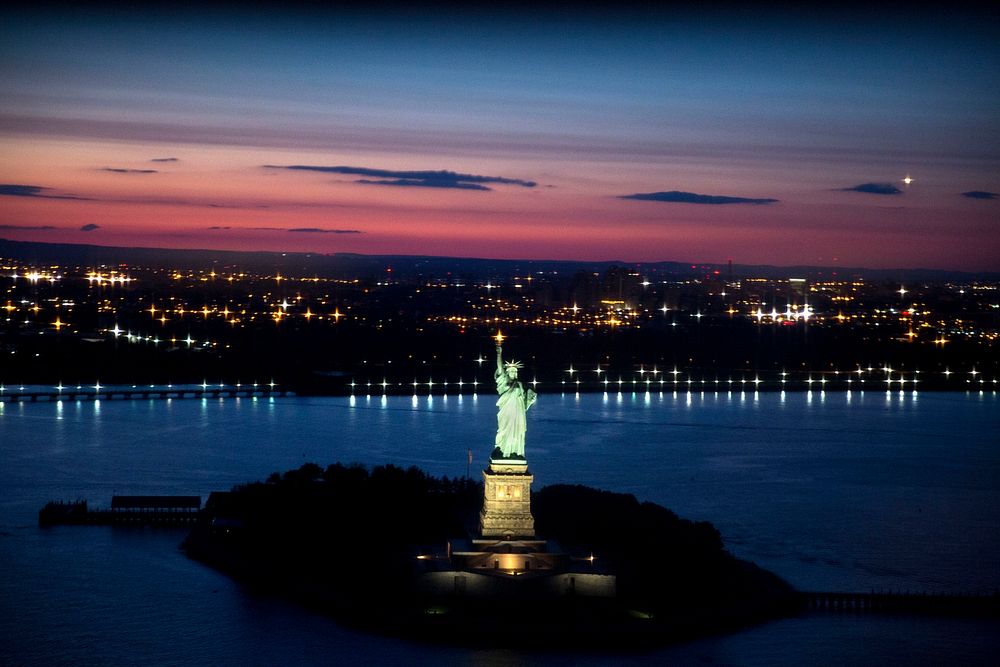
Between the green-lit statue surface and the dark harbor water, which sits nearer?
the dark harbor water

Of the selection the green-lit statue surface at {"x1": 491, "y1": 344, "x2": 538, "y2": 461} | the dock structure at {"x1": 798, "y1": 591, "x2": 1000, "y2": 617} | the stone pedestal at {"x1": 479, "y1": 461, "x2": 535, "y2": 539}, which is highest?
the green-lit statue surface at {"x1": 491, "y1": 344, "x2": 538, "y2": 461}

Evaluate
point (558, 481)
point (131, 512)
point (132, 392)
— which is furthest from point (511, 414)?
point (132, 392)

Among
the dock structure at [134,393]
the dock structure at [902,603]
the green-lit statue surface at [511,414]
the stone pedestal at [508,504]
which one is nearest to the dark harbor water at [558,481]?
the dock structure at [902,603]

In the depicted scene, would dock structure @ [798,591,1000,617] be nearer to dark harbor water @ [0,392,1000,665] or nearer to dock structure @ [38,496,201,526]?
dark harbor water @ [0,392,1000,665]

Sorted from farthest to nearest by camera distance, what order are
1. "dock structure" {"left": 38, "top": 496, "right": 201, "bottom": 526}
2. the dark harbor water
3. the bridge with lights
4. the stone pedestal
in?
the bridge with lights
"dock structure" {"left": 38, "top": 496, "right": 201, "bottom": 526}
the stone pedestal
the dark harbor water

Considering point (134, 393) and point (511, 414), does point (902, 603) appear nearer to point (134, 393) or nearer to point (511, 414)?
point (511, 414)

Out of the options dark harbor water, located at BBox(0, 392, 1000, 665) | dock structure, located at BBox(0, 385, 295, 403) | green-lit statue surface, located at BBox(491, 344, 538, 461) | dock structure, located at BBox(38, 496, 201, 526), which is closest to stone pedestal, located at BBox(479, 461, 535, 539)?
green-lit statue surface, located at BBox(491, 344, 538, 461)
